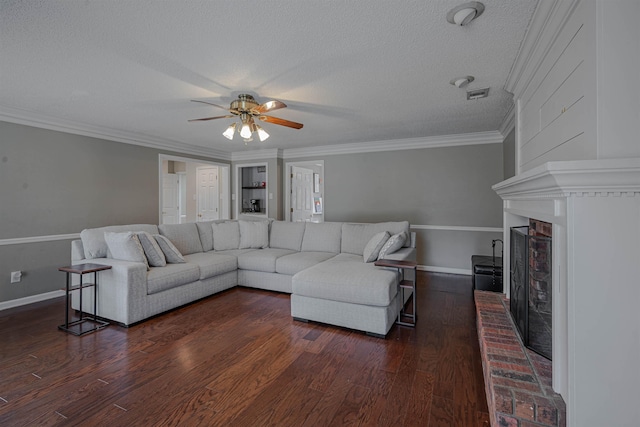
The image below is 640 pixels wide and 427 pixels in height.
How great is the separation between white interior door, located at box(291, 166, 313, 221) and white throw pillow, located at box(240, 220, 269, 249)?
189cm

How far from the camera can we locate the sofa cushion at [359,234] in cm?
400

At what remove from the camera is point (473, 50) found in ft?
7.21

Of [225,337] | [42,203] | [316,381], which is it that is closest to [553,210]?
[316,381]

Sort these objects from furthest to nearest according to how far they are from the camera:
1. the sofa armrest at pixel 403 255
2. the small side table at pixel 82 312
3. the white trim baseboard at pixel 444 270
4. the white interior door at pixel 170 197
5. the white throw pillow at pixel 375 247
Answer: the white interior door at pixel 170 197
the white trim baseboard at pixel 444 270
the white throw pillow at pixel 375 247
the sofa armrest at pixel 403 255
the small side table at pixel 82 312

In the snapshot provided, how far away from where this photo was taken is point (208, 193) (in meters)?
7.38

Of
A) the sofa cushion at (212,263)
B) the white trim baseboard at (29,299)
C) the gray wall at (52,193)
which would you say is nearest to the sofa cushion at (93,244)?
the sofa cushion at (212,263)

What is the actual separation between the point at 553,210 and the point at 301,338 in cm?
214

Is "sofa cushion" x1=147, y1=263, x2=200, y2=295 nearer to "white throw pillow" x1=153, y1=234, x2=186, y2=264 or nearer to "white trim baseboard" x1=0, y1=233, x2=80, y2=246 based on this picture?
"white throw pillow" x1=153, y1=234, x2=186, y2=264

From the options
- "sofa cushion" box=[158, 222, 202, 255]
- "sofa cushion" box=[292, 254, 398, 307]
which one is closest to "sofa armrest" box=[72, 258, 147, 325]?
"sofa cushion" box=[158, 222, 202, 255]

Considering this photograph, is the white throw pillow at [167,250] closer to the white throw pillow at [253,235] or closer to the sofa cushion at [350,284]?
the white throw pillow at [253,235]

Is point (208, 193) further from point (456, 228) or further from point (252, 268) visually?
point (456, 228)

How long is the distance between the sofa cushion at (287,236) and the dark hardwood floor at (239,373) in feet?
5.15

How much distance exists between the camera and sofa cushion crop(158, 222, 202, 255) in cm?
404

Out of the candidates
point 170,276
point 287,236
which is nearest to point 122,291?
point 170,276
